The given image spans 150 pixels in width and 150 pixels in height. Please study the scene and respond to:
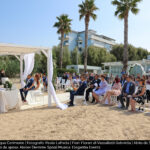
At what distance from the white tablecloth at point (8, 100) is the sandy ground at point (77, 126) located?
14.1 inches

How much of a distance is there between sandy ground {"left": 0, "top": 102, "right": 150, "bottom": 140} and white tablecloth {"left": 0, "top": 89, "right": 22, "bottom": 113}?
0.36 m

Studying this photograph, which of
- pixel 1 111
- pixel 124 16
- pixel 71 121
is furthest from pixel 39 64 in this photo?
pixel 71 121

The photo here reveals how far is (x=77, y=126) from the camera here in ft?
13.5

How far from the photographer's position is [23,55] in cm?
896

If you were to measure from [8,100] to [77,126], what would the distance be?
10.3 ft

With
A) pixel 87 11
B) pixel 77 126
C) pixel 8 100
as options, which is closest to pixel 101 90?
pixel 77 126

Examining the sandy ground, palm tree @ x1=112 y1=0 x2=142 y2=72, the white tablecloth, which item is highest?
palm tree @ x1=112 y1=0 x2=142 y2=72

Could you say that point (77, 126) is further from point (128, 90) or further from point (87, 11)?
point (87, 11)

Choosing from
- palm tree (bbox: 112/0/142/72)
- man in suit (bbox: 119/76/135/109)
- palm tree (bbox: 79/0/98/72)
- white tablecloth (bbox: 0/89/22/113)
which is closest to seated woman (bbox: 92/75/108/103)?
man in suit (bbox: 119/76/135/109)

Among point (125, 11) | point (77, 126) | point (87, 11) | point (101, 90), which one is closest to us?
point (77, 126)

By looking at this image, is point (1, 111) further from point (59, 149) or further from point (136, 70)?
point (136, 70)

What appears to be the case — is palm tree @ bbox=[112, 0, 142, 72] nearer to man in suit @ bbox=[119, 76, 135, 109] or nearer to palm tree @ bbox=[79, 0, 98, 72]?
Result: palm tree @ bbox=[79, 0, 98, 72]

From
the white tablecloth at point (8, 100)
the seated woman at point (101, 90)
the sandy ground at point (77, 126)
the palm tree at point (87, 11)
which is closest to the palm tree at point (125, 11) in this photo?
the palm tree at point (87, 11)

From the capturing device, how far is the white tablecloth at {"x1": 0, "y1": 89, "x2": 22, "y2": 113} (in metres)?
5.54
